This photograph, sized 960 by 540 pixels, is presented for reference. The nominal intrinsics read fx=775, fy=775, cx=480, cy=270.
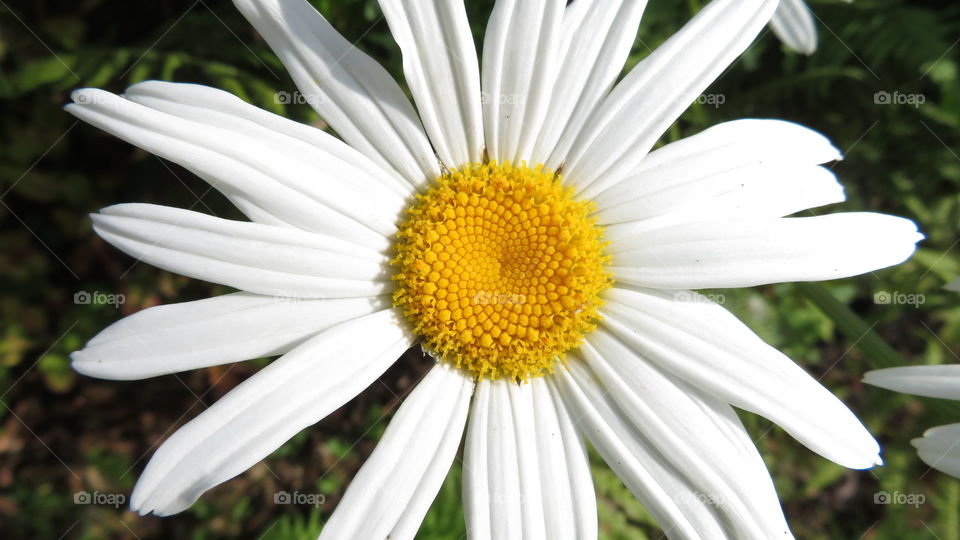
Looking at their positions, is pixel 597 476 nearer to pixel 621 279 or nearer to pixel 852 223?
pixel 621 279

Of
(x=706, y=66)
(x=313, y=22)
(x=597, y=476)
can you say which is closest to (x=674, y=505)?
Answer: (x=597, y=476)

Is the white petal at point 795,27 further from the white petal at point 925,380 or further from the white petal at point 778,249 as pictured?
the white petal at point 925,380

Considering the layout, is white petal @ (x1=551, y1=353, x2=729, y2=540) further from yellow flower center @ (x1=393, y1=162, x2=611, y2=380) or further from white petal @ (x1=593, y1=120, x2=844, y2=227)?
white petal @ (x1=593, y1=120, x2=844, y2=227)

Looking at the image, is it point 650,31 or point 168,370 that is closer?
point 168,370
